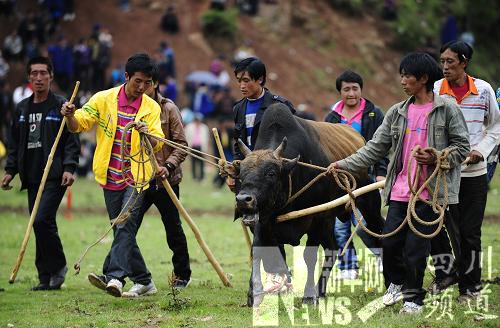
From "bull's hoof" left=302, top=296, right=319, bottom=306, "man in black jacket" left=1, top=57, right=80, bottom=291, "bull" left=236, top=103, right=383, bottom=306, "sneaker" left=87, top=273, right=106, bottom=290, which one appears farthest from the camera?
"man in black jacket" left=1, top=57, right=80, bottom=291

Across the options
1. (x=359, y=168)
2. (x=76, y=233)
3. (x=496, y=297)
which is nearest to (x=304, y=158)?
(x=359, y=168)

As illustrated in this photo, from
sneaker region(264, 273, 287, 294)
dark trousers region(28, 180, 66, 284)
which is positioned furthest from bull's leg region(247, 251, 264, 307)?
dark trousers region(28, 180, 66, 284)

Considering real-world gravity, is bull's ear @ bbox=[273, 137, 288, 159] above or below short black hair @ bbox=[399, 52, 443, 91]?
below

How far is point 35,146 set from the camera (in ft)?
37.0

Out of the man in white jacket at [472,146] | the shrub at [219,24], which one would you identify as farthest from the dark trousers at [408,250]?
the shrub at [219,24]

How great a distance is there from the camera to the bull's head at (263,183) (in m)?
8.73

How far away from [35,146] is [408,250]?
4927 millimetres

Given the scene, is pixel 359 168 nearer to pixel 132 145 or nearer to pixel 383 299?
pixel 383 299

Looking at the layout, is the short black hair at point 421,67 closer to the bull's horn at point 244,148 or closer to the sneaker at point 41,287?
the bull's horn at point 244,148

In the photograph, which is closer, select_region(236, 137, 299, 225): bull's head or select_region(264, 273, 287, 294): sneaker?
select_region(236, 137, 299, 225): bull's head

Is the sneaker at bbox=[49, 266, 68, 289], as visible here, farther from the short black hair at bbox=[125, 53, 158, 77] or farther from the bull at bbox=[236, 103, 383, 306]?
the bull at bbox=[236, 103, 383, 306]

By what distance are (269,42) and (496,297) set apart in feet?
99.4

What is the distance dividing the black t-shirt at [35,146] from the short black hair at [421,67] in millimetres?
4718

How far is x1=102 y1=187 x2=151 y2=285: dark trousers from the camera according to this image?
32.9 ft
